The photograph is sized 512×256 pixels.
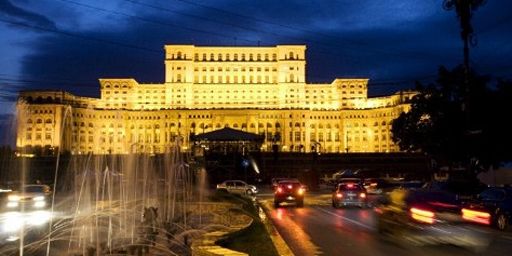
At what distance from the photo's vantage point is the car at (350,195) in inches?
1315

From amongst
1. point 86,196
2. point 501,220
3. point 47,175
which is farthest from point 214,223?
point 47,175

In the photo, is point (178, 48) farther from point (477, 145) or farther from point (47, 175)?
point (477, 145)

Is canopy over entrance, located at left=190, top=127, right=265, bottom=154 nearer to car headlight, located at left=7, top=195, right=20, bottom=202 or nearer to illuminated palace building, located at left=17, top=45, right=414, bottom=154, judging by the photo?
illuminated palace building, located at left=17, top=45, right=414, bottom=154

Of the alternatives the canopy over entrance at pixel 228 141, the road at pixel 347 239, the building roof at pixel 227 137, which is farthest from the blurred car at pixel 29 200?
the building roof at pixel 227 137

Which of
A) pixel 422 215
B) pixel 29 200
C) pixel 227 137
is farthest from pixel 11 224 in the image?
pixel 227 137

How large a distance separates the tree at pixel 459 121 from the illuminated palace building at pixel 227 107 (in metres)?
89.5

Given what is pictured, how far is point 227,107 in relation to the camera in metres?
165

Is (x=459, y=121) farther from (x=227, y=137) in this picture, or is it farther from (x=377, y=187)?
(x=227, y=137)

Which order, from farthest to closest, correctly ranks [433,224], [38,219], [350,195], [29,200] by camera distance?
[350,195], [29,200], [38,219], [433,224]

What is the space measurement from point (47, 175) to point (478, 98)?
55675 millimetres

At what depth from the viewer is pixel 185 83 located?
170 metres

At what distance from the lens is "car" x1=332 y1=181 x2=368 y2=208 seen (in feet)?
110

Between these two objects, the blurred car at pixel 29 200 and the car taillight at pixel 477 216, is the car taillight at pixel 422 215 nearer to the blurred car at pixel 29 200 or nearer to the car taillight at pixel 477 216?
the car taillight at pixel 477 216

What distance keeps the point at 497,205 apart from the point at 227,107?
14459 centimetres
